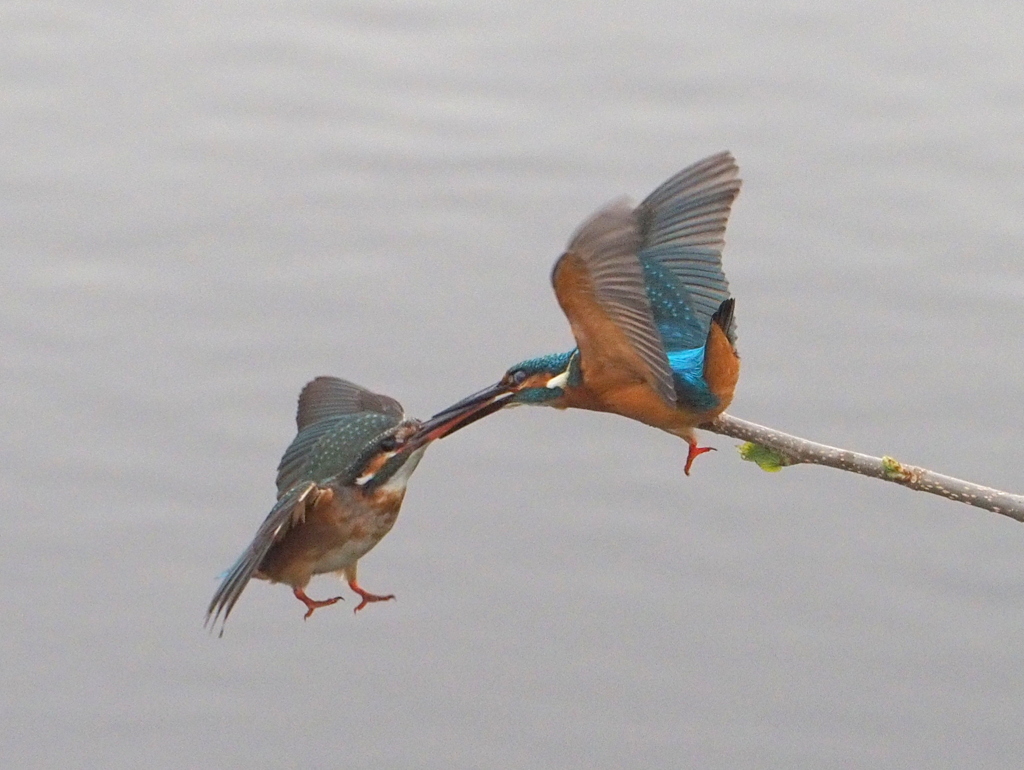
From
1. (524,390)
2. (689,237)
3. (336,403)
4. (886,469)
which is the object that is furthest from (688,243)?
(886,469)

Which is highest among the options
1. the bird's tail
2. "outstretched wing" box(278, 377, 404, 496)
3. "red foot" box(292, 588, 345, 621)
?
the bird's tail

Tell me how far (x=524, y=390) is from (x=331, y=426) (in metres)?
0.55

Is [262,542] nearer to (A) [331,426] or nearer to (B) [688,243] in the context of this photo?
(A) [331,426]

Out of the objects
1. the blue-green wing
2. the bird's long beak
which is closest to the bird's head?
the bird's long beak

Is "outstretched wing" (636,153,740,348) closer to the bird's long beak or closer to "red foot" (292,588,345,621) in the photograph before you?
the bird's long beak

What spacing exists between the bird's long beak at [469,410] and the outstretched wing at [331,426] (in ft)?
0.78

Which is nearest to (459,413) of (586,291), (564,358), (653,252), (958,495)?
(564,358)

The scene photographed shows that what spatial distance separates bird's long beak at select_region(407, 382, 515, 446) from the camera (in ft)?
8.80

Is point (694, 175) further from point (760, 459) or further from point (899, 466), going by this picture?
point (899, 466)


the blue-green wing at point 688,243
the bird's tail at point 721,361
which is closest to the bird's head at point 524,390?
the bird's tail at point 721,361

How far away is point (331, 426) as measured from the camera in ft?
10.1

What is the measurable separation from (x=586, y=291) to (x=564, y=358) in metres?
0.27

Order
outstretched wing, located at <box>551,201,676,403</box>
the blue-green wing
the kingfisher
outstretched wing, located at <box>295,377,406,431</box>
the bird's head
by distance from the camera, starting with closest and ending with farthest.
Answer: outstretched wing, located at <box>551,201,676,403</box> → the bird's head → the kingfisher → the blue-green wing → outstretched wing, located at <box>295,377,406,431</box>

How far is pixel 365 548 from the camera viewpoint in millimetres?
2873
